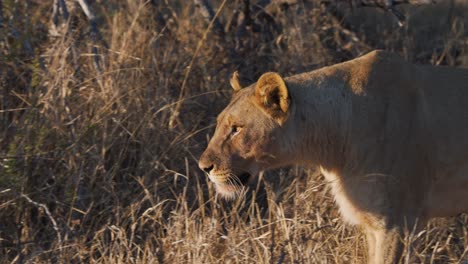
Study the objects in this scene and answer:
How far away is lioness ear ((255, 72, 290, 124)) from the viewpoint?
4.20 meters

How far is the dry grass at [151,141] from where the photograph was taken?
4.61 meters

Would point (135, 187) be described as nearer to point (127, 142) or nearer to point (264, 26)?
point (127, 142)

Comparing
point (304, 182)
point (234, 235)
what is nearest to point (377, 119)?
point (234, 235)

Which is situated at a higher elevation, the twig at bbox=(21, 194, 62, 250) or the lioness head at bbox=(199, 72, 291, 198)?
the lioness head at bbox=(199, 72, 291, 198)

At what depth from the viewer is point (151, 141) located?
5680mm

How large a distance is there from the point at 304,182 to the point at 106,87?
4.60 feet

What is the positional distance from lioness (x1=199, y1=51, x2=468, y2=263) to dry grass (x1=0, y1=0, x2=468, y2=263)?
270 millimetres

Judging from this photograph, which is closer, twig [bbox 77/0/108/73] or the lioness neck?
the lioness neck

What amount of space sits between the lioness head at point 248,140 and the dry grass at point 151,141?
0.97 ft

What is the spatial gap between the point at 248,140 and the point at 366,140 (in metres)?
0.55

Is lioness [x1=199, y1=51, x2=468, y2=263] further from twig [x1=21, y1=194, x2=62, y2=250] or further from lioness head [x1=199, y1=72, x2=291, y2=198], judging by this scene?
twig [x1=21, y1=194, x2=62, y2=250]

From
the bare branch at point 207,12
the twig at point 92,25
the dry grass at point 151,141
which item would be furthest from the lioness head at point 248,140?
the bare branch at point 207,12

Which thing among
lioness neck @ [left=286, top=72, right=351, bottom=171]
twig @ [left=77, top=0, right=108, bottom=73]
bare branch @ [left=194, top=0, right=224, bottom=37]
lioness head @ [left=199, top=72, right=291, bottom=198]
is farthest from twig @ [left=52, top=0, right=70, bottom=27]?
lioness neck @ [left=286, top=72, right=351, bottom=171]

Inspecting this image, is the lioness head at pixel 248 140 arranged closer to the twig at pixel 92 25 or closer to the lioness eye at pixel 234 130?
the lioness eye at pixel 234 130
